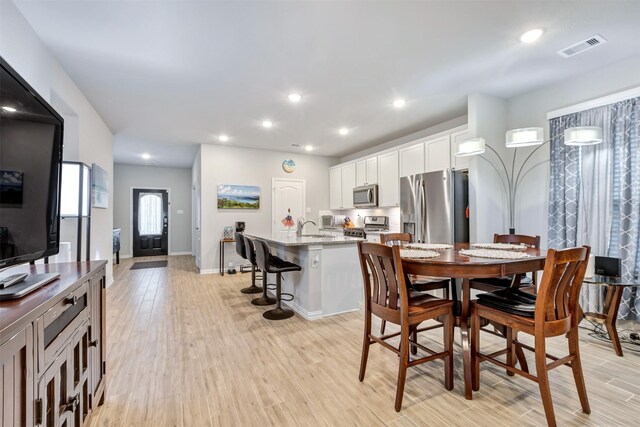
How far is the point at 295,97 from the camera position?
382cm

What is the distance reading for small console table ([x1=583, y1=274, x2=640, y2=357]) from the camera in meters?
2.50

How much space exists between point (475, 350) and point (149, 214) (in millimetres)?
9099

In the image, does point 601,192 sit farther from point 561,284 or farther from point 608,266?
point 561,284

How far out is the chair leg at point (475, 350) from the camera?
195 centimetres

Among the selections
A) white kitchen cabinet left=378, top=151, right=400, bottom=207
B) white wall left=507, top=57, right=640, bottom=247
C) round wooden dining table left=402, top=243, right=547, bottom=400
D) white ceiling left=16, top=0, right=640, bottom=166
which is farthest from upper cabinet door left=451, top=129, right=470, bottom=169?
round wooden dining table left=402, top=243, right=547, bottom=400

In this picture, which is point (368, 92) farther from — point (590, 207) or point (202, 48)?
point (590, 207)

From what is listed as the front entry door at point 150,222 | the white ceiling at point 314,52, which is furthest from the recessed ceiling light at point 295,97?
the front entry door at point 150,222

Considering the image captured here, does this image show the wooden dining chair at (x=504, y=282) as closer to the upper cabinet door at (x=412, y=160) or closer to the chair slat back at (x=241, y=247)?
the upper cabinet door at (x=412, y=160)

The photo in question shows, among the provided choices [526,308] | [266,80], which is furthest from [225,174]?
[526,308]

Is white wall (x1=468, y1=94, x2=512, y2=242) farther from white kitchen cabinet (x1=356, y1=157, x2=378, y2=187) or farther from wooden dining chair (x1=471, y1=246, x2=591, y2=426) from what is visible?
white kitchen cabinet (x1=356, y1=157, x2=378, y2=187)

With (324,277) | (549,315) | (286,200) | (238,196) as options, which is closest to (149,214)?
(238,196)

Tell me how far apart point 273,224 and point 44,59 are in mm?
4661

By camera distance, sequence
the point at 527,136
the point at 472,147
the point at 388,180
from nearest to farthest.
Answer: the point at 527,136 < the point at 472,147 < the point at 388,180

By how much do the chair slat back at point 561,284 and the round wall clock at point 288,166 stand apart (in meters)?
5.79
